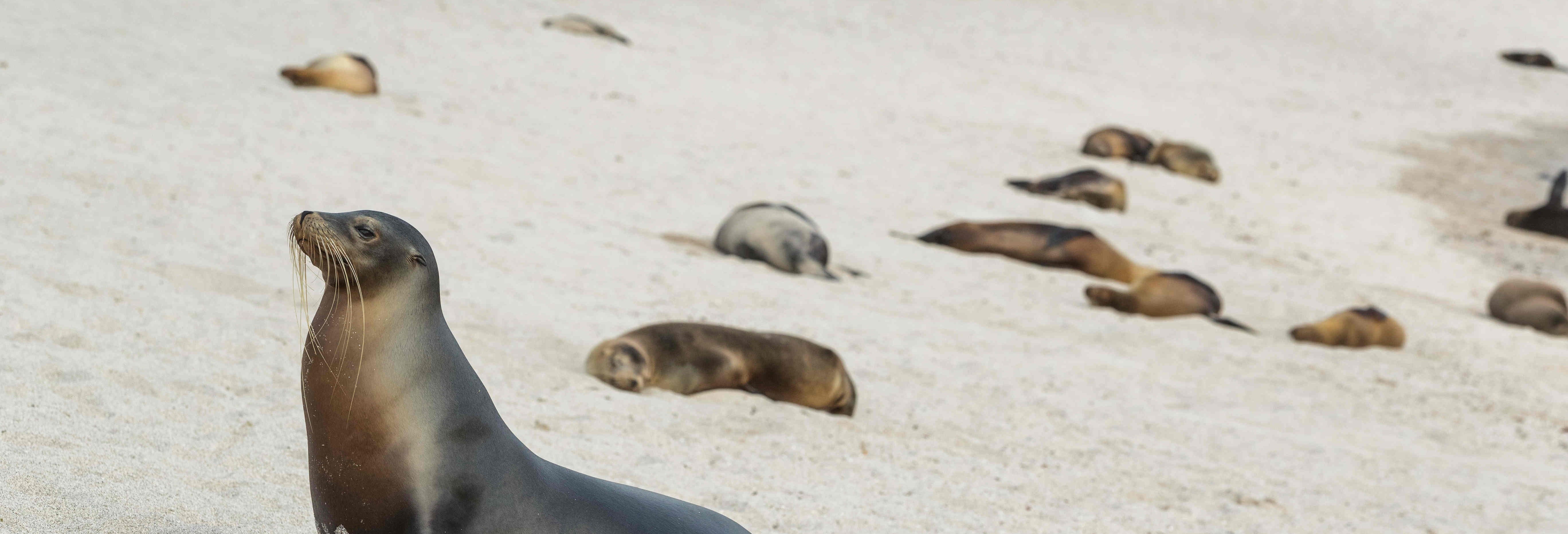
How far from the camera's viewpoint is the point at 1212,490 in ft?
16.4

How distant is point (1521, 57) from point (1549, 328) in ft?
61.2

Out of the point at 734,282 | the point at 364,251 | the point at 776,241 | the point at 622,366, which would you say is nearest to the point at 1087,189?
the point at 776,241

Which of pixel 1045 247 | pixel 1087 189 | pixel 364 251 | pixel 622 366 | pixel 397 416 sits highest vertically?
pixel 364 251

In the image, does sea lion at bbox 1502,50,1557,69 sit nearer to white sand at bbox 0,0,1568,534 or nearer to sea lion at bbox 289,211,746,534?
white sand at bbox 0,0,1568,534

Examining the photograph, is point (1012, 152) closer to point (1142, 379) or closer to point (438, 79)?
point (438, 79)

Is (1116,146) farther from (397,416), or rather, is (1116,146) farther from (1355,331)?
(397,416)

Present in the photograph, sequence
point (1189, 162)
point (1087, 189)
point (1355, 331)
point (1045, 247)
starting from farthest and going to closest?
point (1189, 162)
point (1087, 189)
point (1045, 247)
point (1355, 331)

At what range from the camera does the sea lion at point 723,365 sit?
16.9 ft

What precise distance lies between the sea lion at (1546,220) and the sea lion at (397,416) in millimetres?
14033

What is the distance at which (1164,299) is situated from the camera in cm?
847

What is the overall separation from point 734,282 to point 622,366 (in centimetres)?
236

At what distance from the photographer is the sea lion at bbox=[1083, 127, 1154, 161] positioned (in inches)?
565

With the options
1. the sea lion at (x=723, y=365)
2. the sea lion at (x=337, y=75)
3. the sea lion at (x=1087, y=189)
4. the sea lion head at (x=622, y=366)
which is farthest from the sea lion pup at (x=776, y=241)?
the sea lion at (x=1087, y=189)

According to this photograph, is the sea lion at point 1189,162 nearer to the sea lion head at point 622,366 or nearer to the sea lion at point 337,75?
the sea lion at point 337,75
